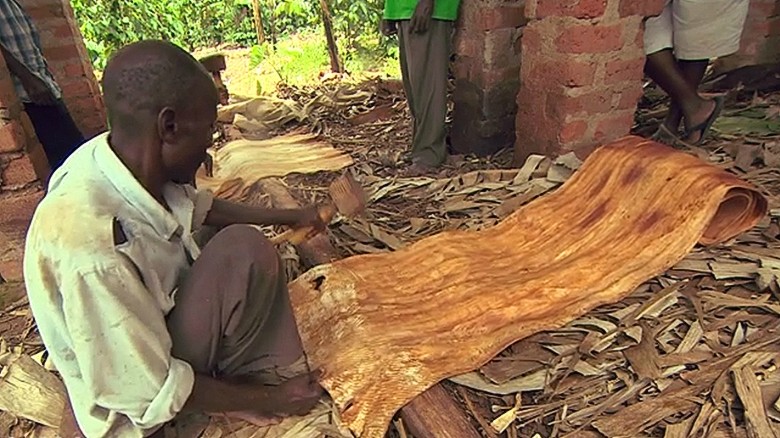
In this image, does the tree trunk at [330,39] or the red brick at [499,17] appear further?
the tree trunk at [330,39]

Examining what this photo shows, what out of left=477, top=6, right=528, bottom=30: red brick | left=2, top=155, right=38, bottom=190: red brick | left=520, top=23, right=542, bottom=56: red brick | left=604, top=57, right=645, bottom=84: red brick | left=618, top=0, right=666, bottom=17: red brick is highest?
left=618, top=0, right=666, bottom=17: red brick

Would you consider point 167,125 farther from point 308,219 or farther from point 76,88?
point 76,88

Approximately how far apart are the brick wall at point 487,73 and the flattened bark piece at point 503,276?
1247 mm

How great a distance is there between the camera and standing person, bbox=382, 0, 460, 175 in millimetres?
3609

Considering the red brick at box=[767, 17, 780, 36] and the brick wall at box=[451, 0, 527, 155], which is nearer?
the brick wall at box=[451, 0, 527, 155]

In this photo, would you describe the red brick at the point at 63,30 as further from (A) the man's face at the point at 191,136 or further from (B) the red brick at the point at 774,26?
(B) the red brick at the point at 774,26

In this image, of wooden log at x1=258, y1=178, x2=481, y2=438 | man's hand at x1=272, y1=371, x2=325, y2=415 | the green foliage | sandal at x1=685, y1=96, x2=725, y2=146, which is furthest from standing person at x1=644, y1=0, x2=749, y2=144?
the green foliage

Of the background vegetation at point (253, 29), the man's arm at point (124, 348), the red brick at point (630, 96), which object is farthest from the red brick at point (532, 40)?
the background vegetation at point (253, 29)

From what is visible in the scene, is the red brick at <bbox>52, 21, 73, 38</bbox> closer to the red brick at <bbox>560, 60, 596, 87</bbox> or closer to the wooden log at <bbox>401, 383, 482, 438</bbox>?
the red brick at <bbox>560, 60, 596, 87</bbox>

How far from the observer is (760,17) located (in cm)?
395

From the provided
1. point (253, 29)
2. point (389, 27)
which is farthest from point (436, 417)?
point (253, 29)

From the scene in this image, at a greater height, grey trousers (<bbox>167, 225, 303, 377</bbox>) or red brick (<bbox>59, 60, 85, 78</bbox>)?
red brick (<bbox>59, 60, 85, 78</bbox>)

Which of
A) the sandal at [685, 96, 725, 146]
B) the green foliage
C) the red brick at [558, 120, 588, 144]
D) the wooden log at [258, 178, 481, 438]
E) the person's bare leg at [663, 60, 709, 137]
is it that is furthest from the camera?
the green foliage

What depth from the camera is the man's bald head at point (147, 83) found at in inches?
50.8
